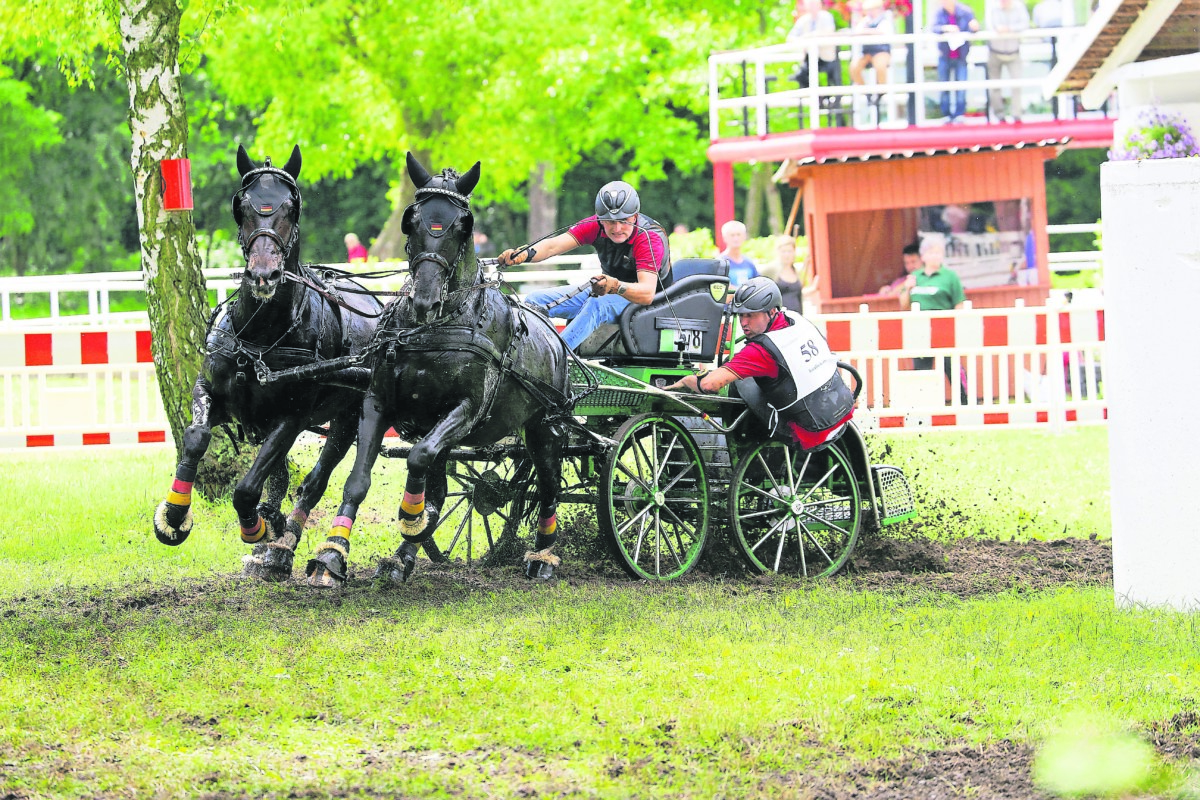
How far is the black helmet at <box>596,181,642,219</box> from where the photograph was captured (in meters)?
9.50

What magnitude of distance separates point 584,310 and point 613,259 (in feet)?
1.10

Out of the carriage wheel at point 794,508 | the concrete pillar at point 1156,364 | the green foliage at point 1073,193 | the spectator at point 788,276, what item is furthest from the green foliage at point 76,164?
the concrete pillar at point 1156,364

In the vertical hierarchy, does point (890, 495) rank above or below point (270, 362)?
below

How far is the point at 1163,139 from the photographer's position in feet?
28.7

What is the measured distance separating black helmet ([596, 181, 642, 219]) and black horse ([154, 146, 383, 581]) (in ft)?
4.70

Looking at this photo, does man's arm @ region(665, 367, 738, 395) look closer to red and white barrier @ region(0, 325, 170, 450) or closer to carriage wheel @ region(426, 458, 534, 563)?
carriage wheel @ region(426, 458, 534, 563)

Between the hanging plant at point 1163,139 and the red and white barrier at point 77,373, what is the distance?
886 cm

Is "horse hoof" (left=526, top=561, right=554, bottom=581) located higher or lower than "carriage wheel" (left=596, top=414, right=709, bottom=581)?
lower

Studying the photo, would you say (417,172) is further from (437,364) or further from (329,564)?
(329,564)

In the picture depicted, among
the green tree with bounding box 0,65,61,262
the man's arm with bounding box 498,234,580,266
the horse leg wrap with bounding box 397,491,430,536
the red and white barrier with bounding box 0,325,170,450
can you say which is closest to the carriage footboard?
the man's arm with bounding box 498,234,580,266

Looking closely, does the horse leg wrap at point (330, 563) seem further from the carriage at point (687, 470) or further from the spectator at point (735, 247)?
the spectator at point (735, 247)

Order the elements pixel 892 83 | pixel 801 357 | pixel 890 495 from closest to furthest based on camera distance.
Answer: pixel 801 357
pixel 890 495
pixel 892 83

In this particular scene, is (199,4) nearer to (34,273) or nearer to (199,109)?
(199,109)

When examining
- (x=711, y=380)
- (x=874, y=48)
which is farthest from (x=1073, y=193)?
(x=711, y=380)
